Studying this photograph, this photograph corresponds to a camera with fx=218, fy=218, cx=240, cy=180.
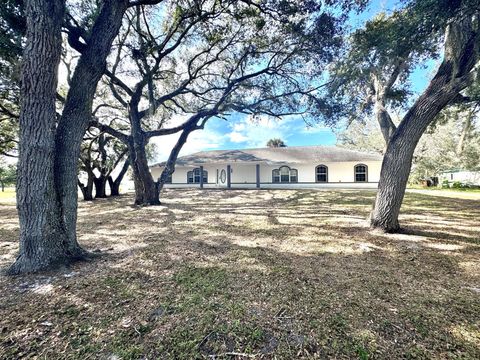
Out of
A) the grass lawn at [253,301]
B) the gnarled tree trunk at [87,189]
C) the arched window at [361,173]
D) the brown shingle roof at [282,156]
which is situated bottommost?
the grass lawn at [253,301]

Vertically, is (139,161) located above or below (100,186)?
above

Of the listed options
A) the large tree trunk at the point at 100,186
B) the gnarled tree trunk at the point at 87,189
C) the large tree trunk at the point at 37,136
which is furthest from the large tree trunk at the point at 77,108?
the large tree trunk at the point at 100,186

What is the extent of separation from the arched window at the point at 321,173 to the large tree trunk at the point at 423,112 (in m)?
16.7

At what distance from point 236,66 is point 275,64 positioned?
179 cm

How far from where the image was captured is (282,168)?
22859mm

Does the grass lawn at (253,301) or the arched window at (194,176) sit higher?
the arched window at (194,176)

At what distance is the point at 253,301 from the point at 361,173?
21.9 m

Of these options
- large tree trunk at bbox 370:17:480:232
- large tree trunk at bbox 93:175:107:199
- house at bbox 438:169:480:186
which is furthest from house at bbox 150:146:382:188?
large tree trunk at bbox 370:17:480:232

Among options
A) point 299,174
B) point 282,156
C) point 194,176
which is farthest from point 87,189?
point 299,174

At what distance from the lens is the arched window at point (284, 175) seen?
22.5m

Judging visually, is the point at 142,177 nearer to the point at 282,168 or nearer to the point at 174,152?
the point at 174,152

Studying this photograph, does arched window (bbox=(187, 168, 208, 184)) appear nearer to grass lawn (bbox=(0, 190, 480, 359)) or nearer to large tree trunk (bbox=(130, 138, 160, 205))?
large tree trunk (bbox=(130, 138, 160, 205))

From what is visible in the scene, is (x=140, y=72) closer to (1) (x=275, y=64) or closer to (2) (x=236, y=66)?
(2) (x=236, y=66)

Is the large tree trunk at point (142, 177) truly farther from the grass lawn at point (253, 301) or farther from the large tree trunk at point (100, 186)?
the large tree trunk at point (100, 186)
